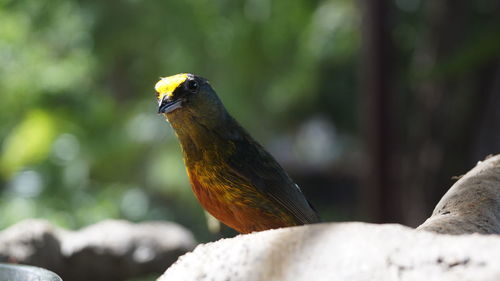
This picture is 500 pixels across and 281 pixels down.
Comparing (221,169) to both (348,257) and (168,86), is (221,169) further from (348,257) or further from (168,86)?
(348,257)

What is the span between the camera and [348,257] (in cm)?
126

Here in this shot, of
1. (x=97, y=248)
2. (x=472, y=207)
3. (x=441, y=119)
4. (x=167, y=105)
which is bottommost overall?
(x=441, y=119)

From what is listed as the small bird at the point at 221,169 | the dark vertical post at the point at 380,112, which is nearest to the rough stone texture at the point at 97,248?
the small bird at the point at 221,169

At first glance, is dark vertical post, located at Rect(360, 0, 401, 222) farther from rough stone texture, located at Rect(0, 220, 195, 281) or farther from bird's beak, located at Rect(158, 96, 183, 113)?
bird's beak, located at Rect(158, 96, 183, 113)

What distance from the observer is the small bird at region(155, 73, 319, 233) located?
200 centimetres

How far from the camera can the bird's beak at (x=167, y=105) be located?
1.88 metres

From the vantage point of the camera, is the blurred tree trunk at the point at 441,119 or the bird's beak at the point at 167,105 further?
the blurred tree trunk at the point at 441,119

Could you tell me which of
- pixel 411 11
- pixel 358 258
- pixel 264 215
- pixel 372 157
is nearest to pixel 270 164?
pixel 264 215

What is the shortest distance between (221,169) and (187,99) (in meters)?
0.22

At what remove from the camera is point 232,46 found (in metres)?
6.81

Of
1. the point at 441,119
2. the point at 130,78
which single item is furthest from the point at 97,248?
the point at 130,78

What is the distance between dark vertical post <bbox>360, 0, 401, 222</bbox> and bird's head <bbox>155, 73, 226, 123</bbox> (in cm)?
329

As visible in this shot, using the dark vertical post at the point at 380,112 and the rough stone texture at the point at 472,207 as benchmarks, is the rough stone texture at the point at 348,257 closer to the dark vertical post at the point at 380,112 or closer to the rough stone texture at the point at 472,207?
the rough stone texture at the point at 472,207

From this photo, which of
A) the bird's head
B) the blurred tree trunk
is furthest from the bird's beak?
the blurred tree trunk
